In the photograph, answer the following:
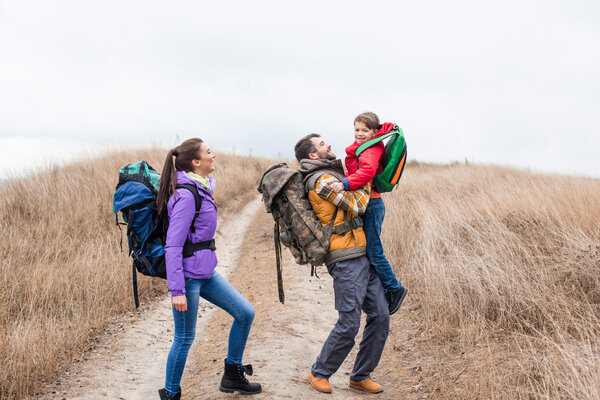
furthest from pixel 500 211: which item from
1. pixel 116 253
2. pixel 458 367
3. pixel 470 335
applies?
pixel 116 253

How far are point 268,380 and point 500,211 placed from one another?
15.7 feet

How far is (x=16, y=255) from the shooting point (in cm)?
718

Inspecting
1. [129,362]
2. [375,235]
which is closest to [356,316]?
[375,235]

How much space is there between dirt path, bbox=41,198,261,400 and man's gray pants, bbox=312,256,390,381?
1911 millimetres

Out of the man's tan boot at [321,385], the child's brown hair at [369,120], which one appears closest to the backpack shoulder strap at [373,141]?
the child's brown hair at [369,120]

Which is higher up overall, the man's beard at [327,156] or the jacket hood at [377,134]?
the jacket hood at [377,134]

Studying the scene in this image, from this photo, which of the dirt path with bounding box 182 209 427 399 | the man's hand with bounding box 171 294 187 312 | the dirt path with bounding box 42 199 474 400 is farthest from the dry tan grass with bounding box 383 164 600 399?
the man's hand with bounding box 171 294 187 312

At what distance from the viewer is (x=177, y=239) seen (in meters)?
3.17

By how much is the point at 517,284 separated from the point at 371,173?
2.49 metres

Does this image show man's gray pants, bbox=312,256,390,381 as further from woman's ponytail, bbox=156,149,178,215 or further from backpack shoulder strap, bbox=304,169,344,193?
woman's ponytail, bbox=156,149,178,215

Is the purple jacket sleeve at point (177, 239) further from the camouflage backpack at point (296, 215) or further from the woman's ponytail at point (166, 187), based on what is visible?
the camouflage backpack at point (296, 215)

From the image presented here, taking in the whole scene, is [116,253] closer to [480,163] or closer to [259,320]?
[259,320]

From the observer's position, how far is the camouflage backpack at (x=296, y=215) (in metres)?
3.43

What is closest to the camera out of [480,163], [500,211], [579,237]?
[579,237]
